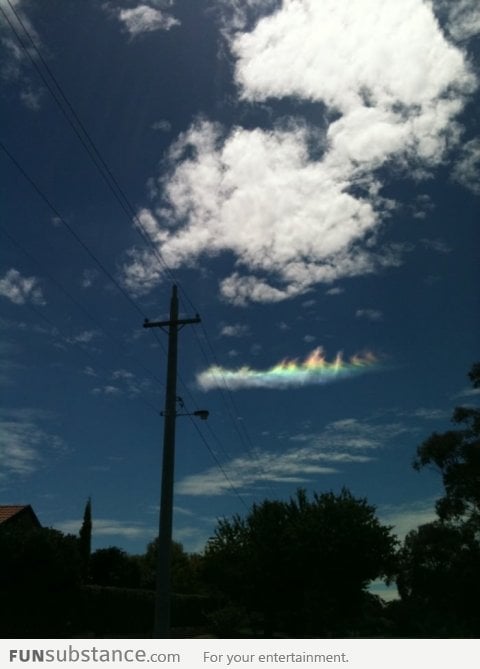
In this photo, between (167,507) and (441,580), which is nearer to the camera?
(167,507)

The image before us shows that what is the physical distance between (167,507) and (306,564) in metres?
18.2

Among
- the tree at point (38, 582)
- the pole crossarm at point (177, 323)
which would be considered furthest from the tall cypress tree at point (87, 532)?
the pole crossarm at point (177, 323)

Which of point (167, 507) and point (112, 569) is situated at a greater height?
point (112, 569)

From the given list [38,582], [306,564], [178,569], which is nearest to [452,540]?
[306,564]

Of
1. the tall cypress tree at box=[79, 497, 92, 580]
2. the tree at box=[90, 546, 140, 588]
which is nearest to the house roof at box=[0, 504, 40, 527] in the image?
the tall cypress tree at box=[79, 497, 92, 580]

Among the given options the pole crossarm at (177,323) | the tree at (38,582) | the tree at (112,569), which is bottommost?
the tree at (38,582)

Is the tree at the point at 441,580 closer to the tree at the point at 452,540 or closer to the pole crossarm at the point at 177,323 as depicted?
the tree at the point at 452,540

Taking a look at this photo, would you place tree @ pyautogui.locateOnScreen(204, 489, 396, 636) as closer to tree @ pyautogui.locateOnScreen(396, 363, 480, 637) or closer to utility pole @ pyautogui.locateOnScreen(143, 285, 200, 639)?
tree @ pyautogui.locateOnScreen(396, 363, 480, 637)

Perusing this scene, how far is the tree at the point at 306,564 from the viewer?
28484 millimetres

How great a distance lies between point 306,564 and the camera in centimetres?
2947

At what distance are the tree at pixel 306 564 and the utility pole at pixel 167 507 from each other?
628 inches

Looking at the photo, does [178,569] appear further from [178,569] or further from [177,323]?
[177,323]

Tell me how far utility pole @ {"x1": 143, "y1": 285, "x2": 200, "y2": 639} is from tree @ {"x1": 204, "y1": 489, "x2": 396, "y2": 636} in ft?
52.3
